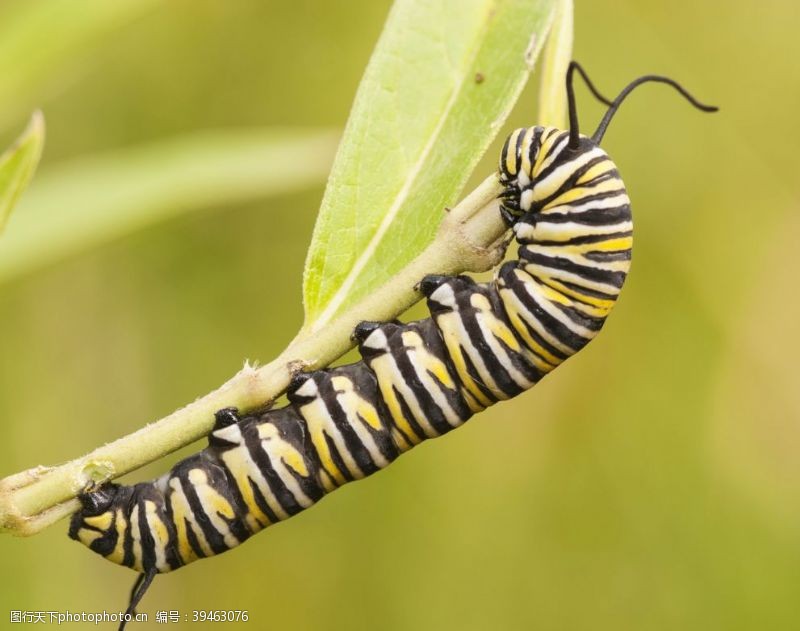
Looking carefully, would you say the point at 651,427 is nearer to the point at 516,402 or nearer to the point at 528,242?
the point at 516,402

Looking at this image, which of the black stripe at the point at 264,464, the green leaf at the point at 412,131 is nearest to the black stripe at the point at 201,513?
the black stripe at the point at 264,464

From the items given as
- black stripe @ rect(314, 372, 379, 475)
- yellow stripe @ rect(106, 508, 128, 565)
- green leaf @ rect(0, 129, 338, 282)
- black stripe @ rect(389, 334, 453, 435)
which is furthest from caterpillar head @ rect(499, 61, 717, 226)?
yellow stripe @ rect(106, 508, 128, 565)

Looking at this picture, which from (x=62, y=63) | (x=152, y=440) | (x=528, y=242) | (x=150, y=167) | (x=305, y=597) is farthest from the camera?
(x=305, y=597)

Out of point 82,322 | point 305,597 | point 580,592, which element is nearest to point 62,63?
point 82,322

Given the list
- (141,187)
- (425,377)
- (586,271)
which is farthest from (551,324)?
(141,187)

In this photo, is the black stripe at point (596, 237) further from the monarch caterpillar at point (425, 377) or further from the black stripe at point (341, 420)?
the black stripe at point (341, 420)

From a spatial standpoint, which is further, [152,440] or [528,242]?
[528,242]

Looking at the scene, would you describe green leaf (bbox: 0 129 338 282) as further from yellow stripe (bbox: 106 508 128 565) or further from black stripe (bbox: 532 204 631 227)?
black stripe (bbox: 532 204 631 227)
